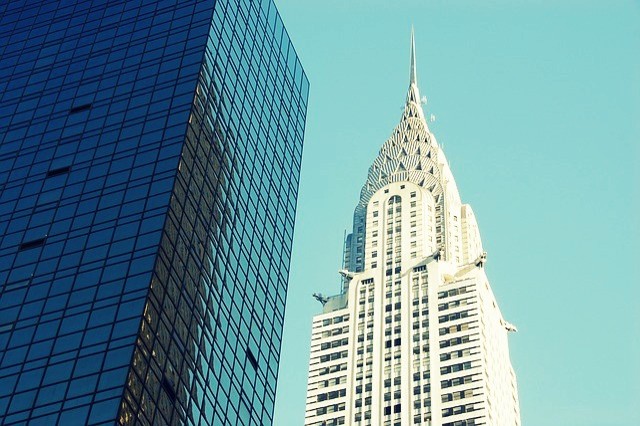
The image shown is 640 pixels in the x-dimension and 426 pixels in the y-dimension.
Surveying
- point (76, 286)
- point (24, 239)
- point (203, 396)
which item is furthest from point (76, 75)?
point (203, 396)

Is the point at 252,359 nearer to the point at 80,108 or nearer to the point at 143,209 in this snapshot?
the point at 143,209

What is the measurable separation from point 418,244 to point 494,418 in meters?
34.9

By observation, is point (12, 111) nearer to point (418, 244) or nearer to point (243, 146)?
point (243, 146)

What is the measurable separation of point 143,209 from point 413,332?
302 feet

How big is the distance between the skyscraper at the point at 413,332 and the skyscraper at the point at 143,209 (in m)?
55.2

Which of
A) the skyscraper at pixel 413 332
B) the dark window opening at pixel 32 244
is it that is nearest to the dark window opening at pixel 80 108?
the dark window opening at pixel 32 244

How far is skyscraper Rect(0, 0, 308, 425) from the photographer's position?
79250mm

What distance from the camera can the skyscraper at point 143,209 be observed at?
3120 inches

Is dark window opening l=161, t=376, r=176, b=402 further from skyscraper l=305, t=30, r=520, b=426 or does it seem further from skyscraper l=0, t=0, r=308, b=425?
skyscraper l=305, t=30, r=520, b=426

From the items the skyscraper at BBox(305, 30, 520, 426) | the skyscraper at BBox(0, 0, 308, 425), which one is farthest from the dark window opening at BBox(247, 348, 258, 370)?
the skyscraper at BBox(305, 30, 520, 426)

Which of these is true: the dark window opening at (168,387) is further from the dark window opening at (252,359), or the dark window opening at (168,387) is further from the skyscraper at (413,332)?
→ the skyscraper at (413,332)

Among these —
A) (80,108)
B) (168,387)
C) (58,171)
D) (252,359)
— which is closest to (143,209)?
(58,171)

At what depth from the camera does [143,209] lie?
295 feet

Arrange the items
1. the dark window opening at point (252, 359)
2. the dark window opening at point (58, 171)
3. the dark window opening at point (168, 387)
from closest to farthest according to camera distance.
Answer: the dark window opening at point (168, 387)
the dark window opening at point (252, 359)
the dark window opening at point (58, 171)
